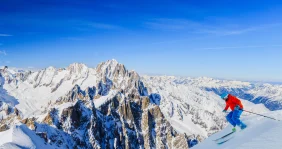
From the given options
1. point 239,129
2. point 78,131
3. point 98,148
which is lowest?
point 98,148

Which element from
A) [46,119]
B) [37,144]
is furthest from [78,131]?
[37,144]

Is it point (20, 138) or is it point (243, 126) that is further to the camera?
point (20, 138)

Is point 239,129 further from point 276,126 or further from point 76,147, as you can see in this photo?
point 76,147

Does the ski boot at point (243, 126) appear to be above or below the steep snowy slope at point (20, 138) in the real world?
above

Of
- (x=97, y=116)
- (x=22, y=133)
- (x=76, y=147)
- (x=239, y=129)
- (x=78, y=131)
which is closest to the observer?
(x=239, y=129)

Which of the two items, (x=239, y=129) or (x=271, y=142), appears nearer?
(x=271, y=142)

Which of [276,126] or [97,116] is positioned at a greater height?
[276,126]

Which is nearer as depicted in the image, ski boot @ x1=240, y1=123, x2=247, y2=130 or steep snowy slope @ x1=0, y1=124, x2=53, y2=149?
ski boot @ x1=240, y1=123, x2=247, y2=130

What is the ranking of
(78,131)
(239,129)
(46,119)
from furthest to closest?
(78,131), (46,119), (239,129)

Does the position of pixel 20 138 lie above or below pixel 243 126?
below

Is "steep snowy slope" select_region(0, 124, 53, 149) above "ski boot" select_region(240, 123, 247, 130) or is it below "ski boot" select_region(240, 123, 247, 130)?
below

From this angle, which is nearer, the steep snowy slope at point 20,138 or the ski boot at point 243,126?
the ski boot at point 243,126
